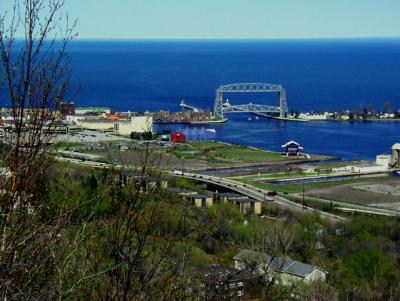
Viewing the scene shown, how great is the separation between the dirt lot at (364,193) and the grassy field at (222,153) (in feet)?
7.94

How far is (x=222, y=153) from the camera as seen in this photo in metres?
14.5

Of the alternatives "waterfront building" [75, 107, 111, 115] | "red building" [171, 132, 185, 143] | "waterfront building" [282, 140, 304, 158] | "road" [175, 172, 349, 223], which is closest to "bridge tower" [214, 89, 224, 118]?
"waterfront building" [75, 107, 111, 115]

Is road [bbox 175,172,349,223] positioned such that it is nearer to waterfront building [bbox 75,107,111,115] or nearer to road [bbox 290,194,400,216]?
road [bbox 290,194,400,216]

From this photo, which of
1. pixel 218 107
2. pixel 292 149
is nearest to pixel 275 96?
pixel 218 107

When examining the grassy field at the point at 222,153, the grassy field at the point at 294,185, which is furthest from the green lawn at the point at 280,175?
the grassy field at the point at 222,153

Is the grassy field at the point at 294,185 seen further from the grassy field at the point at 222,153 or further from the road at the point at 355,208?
the grassy field at the point at 222,153

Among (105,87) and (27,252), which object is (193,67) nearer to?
(105,87)

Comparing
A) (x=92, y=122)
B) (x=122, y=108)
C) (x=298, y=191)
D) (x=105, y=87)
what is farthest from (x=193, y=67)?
(x=298, y=191)

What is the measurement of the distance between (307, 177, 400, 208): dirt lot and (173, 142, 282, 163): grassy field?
2421mm

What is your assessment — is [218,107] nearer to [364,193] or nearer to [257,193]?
[364,193]

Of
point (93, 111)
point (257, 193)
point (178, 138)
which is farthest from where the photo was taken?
point (93, 111)

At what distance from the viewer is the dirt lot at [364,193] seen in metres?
10.6

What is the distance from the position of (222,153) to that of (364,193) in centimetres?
387

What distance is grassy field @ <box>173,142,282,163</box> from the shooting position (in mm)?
13914
